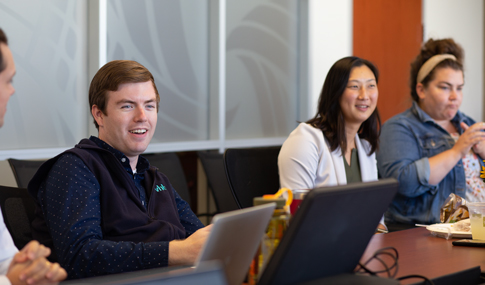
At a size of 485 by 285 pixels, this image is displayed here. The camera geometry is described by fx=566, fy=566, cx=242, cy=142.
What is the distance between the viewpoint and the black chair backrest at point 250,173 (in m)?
2.37

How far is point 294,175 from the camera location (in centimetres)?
243

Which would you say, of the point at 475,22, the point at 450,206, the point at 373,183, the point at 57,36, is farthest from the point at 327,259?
the point at 475,22

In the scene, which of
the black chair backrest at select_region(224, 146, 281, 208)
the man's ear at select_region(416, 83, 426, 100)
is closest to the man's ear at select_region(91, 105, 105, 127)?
the black chair backrest at select_region(224, 146, 281, 208)

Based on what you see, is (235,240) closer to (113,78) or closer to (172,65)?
(113,78)

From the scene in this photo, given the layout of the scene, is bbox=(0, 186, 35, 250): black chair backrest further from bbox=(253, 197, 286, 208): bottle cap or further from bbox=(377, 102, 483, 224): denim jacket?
bbox=(377, 102, 483, 224): denim jacket

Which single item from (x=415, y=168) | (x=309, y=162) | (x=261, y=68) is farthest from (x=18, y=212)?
(x=261, y=68)

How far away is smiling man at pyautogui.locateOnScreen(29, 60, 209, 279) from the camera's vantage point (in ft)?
4.95

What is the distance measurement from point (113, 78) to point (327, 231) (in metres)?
0.96

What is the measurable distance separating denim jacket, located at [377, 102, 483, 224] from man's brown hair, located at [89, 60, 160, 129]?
5.39 feet

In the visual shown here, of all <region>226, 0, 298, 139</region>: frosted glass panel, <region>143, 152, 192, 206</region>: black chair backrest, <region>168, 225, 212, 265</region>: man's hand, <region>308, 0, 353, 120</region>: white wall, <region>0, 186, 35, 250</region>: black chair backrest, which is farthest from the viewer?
<region>308, 0, 353, 120</region>: white wall

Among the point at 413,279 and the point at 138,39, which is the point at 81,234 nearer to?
the point at 413,279

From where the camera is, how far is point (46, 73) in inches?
107

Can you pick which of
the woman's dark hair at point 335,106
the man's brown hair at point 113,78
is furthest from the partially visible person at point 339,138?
the man's brown hair at point 113,78

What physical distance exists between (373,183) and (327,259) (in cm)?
17
